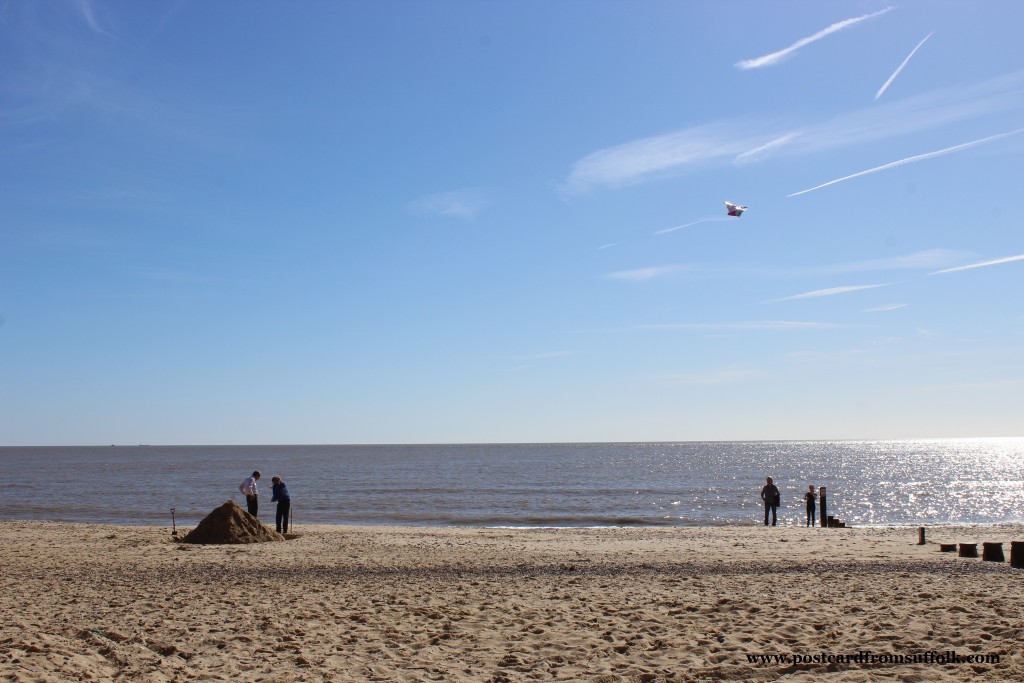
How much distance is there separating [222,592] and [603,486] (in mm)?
47636

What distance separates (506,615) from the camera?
10000 millimetres

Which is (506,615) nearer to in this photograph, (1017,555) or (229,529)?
(1017,555)

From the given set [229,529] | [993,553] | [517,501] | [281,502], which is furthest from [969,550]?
[517,501]

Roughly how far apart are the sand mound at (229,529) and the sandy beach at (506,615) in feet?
4.35

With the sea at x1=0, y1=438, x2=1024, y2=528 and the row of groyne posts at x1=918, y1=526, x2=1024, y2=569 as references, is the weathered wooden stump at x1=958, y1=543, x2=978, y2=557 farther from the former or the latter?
the sea at x1=0, y1=438, x2=1024, y2=528

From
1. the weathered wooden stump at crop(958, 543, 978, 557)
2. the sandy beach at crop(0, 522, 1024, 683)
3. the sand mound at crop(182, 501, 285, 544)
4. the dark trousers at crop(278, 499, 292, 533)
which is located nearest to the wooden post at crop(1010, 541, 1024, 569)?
the sandy beach at crop(0, 522, 1024, 683)

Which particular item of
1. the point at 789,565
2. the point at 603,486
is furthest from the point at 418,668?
the point at 603,486

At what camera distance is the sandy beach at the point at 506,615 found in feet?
25.0

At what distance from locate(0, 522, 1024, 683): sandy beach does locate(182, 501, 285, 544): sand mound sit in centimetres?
132

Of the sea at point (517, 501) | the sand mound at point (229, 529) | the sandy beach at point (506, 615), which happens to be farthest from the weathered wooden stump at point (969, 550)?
the sea at point (517, 501)

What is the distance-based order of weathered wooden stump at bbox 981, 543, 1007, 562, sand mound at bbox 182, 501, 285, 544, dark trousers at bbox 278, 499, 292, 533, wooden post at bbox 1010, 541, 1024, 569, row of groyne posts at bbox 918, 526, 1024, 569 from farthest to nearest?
dark trousers at bbox 278, 499, 292, 533 → sand mound at bbox 182, 501, 285, 544 → weathered wooden stump at bbox 981, 543, 1007, 562 → row of groyne posts at bbox 918, 526, 1024, 569 → wooden post at bbox 1010, 541, 1024, 569

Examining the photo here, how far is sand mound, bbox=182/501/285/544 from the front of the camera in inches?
717

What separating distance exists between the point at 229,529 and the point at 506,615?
10.6 metres

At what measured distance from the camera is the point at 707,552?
16891mm
